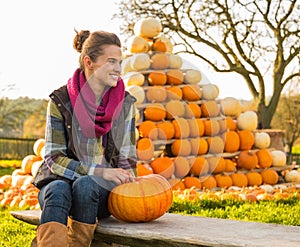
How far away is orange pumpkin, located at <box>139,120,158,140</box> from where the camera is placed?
20.7 ft

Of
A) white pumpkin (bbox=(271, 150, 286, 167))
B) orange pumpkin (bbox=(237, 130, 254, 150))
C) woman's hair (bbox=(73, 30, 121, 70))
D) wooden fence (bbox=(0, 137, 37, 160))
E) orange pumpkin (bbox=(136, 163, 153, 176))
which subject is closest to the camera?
woman's hair (bbox=(73, 30, 121, 70))

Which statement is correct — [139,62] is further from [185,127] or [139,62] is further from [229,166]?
[229,166]

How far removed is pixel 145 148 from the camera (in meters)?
6.28

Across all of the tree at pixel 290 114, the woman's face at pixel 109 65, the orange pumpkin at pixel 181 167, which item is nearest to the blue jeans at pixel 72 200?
the woman's face at pixel 109 65

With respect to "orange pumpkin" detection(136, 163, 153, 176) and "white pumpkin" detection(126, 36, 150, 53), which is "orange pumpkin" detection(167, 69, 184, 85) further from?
"orange pumpkin" detection(136, 163, 153, 176)

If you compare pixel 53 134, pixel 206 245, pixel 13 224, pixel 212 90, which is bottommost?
pixel 13 224

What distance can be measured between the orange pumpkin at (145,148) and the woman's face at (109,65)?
3462 mm

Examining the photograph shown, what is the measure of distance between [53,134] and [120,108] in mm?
342

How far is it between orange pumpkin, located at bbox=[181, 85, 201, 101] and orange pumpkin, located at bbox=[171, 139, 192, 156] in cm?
53

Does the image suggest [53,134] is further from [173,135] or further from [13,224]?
[173,135]

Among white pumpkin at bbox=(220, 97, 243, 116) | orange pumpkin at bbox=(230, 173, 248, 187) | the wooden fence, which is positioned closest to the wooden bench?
orange pumpkin at bbox=(230, 173, 248, 187)

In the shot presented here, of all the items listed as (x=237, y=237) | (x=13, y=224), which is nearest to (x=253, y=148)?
(x=13, y=224)

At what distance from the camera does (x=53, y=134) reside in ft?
9.18

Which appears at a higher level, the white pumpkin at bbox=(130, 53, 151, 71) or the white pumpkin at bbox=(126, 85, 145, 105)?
the white pumpkin at bbox=(130, 53, 151, 71)
